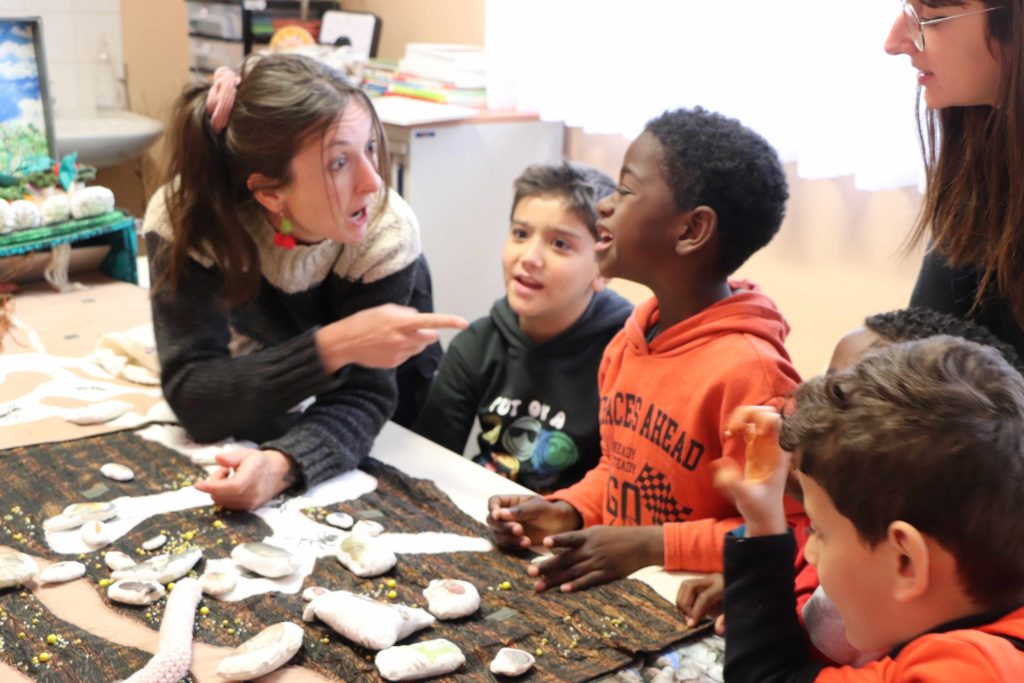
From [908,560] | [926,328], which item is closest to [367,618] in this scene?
[908,560]

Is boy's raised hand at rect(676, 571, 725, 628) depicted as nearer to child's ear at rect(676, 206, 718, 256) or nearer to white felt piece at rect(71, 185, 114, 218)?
child's ear at rect(676, 206, 718, 256)

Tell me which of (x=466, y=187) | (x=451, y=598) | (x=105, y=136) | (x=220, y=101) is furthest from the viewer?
(x=105, y=136)

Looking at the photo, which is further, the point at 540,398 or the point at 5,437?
the point at 540,398

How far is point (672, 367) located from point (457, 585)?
0.40m

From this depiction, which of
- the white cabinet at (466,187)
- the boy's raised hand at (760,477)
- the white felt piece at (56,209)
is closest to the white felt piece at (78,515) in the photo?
the boy's raised hand at (760,477)

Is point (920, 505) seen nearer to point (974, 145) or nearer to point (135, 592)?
point (974, 145)

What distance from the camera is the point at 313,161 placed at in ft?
4.93

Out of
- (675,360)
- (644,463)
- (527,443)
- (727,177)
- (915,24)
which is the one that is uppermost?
(915,24)

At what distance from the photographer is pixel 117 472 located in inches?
55.7

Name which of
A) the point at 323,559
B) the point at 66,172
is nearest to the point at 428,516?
the point at 323,559

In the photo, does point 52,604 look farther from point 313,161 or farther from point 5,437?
point 313,161

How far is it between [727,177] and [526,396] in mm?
516

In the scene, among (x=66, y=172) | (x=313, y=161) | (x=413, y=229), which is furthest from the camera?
(x=66, y=172)

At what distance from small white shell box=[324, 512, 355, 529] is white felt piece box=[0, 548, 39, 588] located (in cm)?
33
